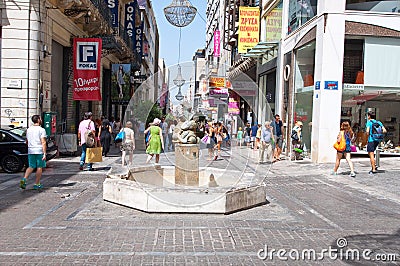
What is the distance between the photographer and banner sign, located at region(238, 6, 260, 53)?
28516mm

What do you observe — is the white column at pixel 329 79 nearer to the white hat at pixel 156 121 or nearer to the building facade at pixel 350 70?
the building facade at pixel 350 70

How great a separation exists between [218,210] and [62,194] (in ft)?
13.2

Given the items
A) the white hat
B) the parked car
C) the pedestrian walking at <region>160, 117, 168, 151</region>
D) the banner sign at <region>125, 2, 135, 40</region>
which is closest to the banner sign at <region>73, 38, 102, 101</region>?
the pedestrian walking at <region>160, 117, 168, 151</region>

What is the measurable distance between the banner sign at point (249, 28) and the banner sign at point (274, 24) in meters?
A: 1.37

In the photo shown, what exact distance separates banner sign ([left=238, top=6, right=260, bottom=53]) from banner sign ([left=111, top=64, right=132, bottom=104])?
8422mm

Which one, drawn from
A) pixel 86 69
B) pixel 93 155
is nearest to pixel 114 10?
pixel 86 69

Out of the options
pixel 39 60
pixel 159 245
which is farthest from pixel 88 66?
pixel 159 245

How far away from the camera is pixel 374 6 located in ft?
56.7

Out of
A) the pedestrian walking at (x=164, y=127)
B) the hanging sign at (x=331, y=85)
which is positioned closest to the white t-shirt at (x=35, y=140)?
the pedestrian walking at (x=164, y=127)

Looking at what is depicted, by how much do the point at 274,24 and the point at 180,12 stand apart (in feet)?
45.0

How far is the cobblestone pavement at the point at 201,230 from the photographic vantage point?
5582 mm

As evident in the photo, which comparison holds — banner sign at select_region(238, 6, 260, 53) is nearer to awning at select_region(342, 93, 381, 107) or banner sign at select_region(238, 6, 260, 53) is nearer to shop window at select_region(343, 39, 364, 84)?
shop window at select_region(343, 39, 364, 84)

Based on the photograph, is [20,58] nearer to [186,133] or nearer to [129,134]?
[129,134]

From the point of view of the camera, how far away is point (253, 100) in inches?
521
